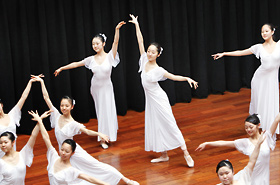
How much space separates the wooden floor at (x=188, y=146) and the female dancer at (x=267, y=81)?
40 centimetres

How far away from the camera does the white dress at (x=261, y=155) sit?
4090mm

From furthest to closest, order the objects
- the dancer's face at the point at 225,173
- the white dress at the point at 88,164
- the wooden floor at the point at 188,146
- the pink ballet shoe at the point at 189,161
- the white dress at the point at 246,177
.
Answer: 1. the pink ballet shoe at the point at 189,161
2. the wooden floor at the point at 188,146
3. the white dress at the point at 88,164
4. the white dress at the point at 246,177
5. the dancer's face at the point at 225,173

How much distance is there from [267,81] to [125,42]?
91.6 inches

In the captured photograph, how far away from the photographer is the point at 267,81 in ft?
18.3

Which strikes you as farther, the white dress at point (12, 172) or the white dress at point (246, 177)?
the white dress at point (12, 172)

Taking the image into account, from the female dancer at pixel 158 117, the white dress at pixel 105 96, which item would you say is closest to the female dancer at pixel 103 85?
the white dress at pixel 105 96

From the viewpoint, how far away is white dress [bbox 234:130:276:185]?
4.09 m

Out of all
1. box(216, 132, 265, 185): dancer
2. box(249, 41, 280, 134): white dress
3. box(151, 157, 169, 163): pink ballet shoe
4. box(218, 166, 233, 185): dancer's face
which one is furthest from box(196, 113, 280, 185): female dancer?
box(249, 41, 280, 134): white dress

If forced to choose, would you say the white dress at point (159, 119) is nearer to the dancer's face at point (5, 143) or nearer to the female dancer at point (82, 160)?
the female dancer at point (82, 160)

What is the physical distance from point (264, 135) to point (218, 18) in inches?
152

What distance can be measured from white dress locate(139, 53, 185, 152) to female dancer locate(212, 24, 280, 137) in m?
0.83

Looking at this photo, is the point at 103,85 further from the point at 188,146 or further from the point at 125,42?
the point at 125,42

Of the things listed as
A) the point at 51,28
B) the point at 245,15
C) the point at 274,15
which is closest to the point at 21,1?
the point at 51,28

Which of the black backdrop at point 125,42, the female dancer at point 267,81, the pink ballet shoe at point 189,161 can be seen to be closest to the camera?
the pink ballet shoe at point 189,161
